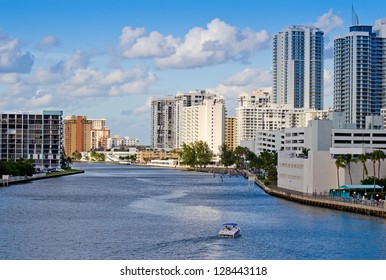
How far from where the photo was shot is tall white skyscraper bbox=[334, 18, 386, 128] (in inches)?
4151

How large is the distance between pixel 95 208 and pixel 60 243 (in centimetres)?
1243

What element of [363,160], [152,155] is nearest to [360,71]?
[152,155]

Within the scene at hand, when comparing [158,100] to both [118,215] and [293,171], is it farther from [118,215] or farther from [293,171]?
[118,215]

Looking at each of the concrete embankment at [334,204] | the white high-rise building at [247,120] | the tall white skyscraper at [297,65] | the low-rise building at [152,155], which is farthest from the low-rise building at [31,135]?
the tall white skyscraper at [297,65]

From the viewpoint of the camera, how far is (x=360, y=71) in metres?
106

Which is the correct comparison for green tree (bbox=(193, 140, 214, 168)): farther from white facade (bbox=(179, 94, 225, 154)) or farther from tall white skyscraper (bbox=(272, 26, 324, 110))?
tall white skyscraper (bbox=(272, 26, 324, 110))

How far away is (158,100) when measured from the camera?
16100cm

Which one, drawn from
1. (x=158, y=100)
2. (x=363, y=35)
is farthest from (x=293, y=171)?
(x=158, y=100)

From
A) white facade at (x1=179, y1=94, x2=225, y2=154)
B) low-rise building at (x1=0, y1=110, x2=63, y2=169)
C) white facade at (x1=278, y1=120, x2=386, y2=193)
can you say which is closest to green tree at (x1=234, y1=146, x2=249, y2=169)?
white facade at (x1=179, y1=94, x2=225, y2=154)

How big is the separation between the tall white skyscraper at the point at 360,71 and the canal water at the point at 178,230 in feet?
226

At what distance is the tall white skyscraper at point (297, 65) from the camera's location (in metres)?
143

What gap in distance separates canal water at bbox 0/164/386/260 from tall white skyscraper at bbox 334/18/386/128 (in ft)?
226

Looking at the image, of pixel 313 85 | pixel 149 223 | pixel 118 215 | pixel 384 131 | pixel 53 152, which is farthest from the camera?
pixel 313 85

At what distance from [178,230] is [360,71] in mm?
84409
